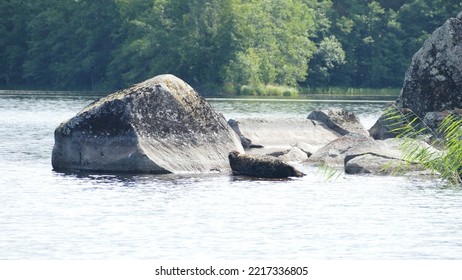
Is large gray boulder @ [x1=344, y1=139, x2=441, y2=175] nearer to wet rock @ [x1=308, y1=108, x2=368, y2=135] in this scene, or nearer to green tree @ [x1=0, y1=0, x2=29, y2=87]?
wet rock @ [x1=308, y1=108, x2=368, y2=135]

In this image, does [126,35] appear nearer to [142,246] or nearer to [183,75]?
[183,75]

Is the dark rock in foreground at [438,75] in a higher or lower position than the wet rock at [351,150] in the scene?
higher

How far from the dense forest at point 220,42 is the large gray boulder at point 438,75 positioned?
203 feet

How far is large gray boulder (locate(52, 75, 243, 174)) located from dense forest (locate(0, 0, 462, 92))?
68.8 m

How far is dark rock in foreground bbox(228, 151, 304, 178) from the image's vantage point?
26516 millimetres

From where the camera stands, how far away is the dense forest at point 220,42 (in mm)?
98625

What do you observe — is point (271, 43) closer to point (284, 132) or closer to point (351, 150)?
point (284, 132)

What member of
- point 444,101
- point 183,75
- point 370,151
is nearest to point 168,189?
point 370,151

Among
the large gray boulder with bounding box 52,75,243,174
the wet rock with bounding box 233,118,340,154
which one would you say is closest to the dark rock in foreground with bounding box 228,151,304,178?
the large gray boulder with bounding box 52,75,243,174

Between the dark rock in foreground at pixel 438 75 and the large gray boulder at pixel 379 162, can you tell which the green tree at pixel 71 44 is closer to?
the dark rock in foreground at pixel 438 75

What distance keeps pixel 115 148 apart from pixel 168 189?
2.99 meters

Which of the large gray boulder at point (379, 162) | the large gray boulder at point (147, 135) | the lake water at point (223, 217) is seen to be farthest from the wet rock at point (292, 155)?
the large gray boulder at point (147, 135)

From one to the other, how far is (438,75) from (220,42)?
214ft

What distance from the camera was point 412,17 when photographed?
102688mm
